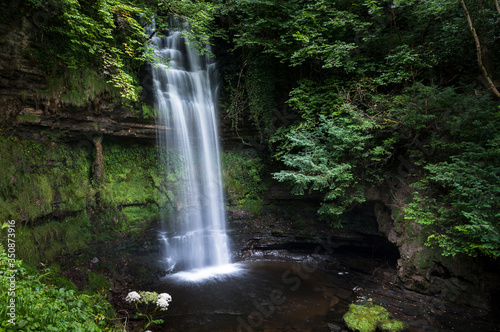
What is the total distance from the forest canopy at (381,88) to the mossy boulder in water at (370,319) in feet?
6.36

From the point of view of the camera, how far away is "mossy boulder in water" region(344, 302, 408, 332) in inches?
215

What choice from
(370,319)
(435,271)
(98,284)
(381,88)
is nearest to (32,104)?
(98,284)

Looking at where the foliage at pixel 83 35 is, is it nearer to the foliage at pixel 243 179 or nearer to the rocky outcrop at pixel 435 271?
the foliage at pixel 243 179

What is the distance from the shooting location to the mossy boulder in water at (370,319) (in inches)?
215

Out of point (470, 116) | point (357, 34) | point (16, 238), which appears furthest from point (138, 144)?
point (470, 116)

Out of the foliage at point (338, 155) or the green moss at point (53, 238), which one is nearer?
the green moss at point (53, 238)

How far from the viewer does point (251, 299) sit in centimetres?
682

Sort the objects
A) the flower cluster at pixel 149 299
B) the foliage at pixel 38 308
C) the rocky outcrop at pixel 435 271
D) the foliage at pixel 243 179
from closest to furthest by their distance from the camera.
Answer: the foliage at pixel 38 308 < the flower cluster at pixel 149 299 < the rocky outcrop at pixel 435 271 < the foliage at pixel 243 179

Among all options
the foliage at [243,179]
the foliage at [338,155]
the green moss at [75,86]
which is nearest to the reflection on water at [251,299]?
the foliage at [338,155]

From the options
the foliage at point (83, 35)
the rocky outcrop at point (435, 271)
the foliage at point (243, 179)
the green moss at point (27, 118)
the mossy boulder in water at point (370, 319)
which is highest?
the foliage at point (83, 35)

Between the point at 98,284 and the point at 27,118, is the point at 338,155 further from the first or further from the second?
the point at 27,118

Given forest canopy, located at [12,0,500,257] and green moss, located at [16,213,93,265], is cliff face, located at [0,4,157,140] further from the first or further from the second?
green moss, located at [16,213,93,265]

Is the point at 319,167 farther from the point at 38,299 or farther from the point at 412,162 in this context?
the point at 38,299

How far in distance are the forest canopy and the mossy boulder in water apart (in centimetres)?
194
